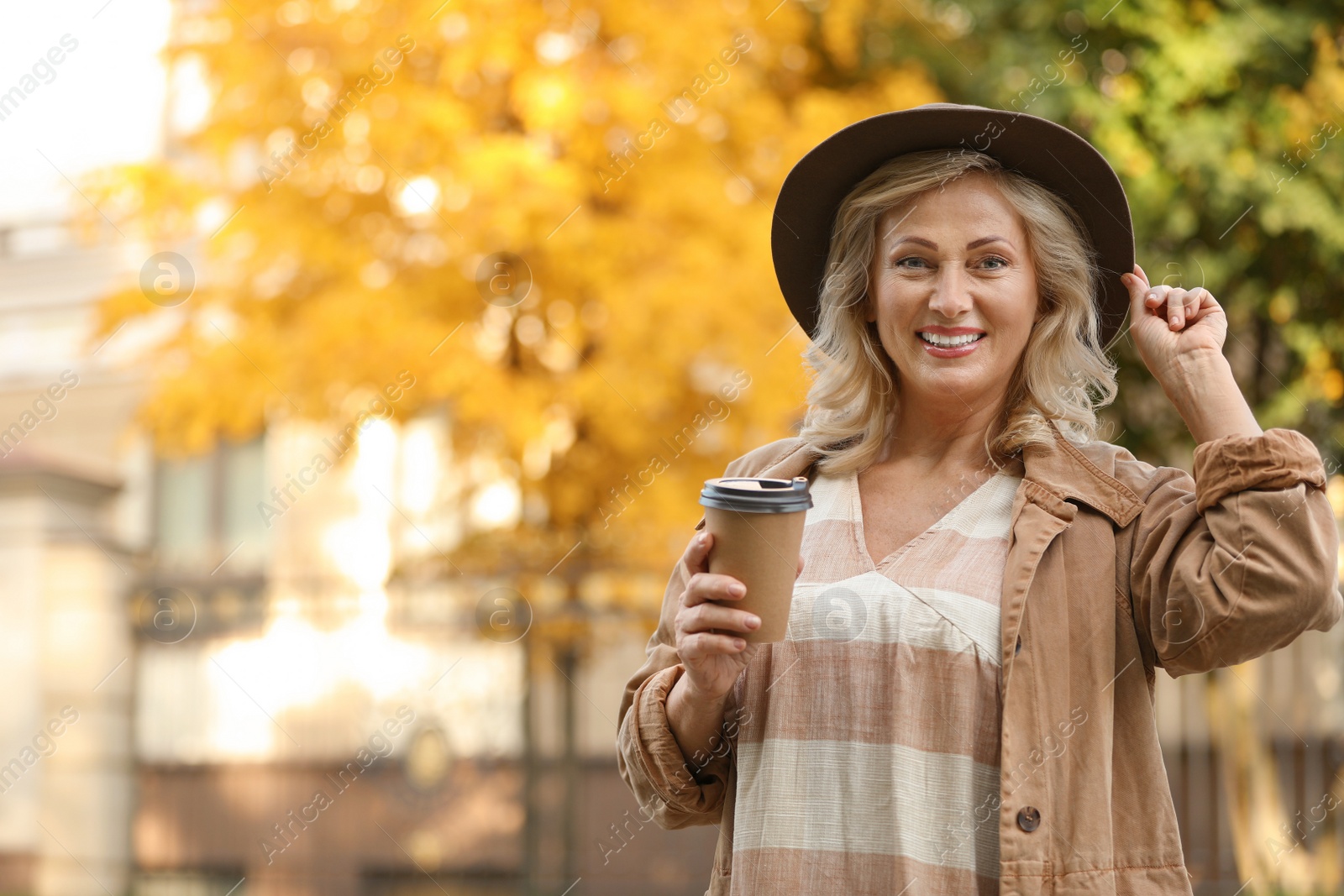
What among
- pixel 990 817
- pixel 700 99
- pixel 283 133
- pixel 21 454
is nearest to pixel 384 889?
pixel 21 454

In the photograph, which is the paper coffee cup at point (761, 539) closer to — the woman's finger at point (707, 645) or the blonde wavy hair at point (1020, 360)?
the woman's finger at point (707, 645)

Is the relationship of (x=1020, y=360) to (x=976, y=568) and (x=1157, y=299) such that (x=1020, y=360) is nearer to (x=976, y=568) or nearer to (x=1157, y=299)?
(x=1157, y=299)

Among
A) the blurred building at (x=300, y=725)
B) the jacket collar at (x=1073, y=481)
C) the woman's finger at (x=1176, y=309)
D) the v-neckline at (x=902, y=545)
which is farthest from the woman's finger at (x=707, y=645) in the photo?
the blurred building at (x=300, y=725)

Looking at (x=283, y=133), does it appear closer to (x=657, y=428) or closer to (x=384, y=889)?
(x=657, y=428)

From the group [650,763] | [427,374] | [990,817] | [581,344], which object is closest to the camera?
[990,817]

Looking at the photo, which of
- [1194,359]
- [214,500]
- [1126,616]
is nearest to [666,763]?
[1126,616]

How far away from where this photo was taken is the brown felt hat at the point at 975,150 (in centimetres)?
201

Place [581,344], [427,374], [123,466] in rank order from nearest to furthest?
[427,374], [581,344], [123,466]

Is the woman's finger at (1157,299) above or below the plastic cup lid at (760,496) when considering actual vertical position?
above

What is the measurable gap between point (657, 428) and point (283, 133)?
2646 millimetres

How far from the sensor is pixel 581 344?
7.54 m

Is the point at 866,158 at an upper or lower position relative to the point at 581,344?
lower

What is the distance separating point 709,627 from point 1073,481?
0.60 metres

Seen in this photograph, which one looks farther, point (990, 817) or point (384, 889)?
point (384, 889)
